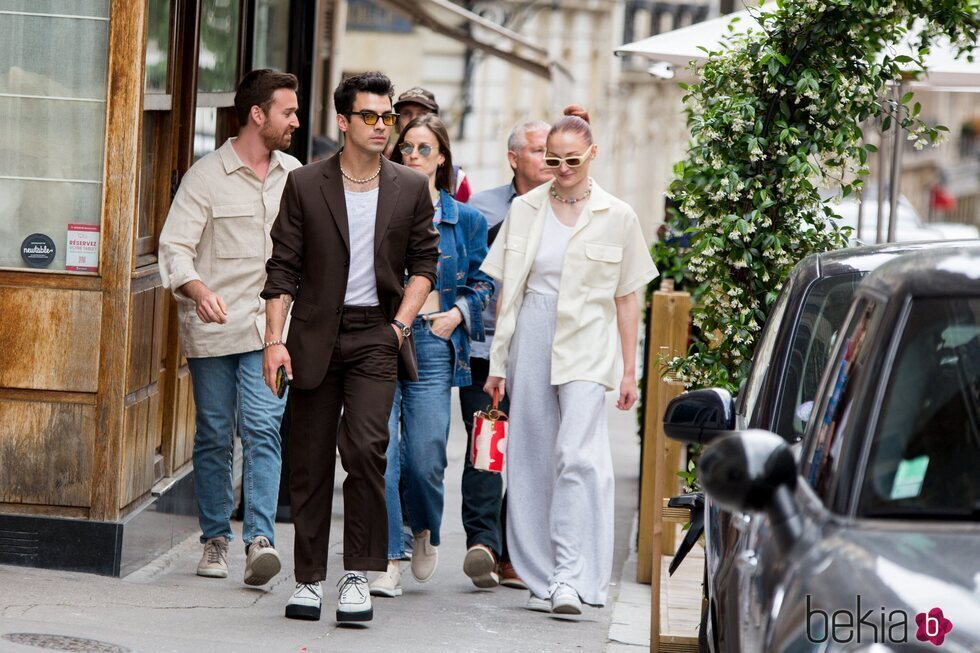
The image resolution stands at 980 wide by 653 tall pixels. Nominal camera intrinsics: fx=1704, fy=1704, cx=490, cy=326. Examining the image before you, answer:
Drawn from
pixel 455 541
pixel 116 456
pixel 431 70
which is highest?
pixel 431 70

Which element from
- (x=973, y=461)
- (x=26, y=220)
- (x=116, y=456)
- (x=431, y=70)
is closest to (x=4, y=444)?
(x=116, y=456)

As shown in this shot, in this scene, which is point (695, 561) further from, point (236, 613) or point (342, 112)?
point (342, 112)

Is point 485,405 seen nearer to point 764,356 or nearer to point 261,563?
point 261,563

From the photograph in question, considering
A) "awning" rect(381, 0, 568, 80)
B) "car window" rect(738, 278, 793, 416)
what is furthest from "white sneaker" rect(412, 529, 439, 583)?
"awning" rect(381, 0, 568, 80)

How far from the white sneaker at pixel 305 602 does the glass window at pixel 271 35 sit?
3914 millimetres

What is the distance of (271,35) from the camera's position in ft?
33.7

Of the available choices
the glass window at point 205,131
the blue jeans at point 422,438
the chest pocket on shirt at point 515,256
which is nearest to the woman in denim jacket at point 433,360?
the blue jeans at point 422,438

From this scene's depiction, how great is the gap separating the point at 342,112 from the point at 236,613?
1.97 metres

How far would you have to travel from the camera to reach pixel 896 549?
10.5 feet

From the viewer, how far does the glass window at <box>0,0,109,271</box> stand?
682 cm

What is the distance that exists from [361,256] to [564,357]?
1005 mm

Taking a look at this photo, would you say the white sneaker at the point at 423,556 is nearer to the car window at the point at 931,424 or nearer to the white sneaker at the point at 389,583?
the white sneaker at the point at 389,583

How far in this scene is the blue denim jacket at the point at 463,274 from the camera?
23.8 ft

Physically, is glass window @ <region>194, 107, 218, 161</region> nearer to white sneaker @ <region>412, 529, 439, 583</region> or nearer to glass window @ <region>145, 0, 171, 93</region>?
glass window @ <region>145, 0, 171, 93</region>
